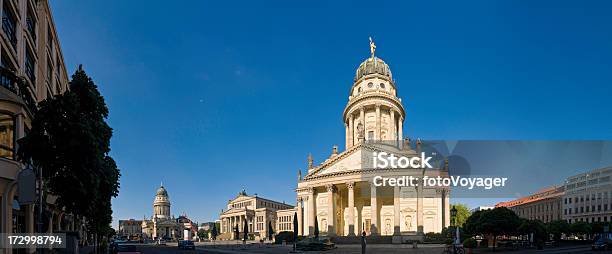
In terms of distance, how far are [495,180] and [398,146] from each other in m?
37.3

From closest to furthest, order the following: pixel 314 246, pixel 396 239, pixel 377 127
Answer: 1. pixel 314 246
2. pixel 396 239
3. pixel 377 127

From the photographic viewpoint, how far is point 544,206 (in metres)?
127

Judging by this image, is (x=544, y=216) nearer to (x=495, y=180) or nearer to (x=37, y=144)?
(x=495, y=180)

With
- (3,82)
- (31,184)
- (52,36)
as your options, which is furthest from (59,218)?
(31,184)

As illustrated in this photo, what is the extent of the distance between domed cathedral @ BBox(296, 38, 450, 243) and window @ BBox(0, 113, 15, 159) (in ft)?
180

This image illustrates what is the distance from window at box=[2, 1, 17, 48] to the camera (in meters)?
25.1

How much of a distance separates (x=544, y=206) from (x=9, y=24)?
132263 mm

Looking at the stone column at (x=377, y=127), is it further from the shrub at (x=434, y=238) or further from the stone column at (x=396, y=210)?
the shrub at (x=434, y=238)

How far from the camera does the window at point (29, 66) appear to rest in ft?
103

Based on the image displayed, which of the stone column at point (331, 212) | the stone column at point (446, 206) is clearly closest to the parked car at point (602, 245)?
the stone column at point (446, 206)

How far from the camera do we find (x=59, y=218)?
153 feet

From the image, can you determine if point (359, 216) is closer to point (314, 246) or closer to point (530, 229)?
point (314, 246)

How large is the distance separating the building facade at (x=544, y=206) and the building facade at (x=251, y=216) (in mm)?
69810

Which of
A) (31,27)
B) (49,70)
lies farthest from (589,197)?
(31,27)
